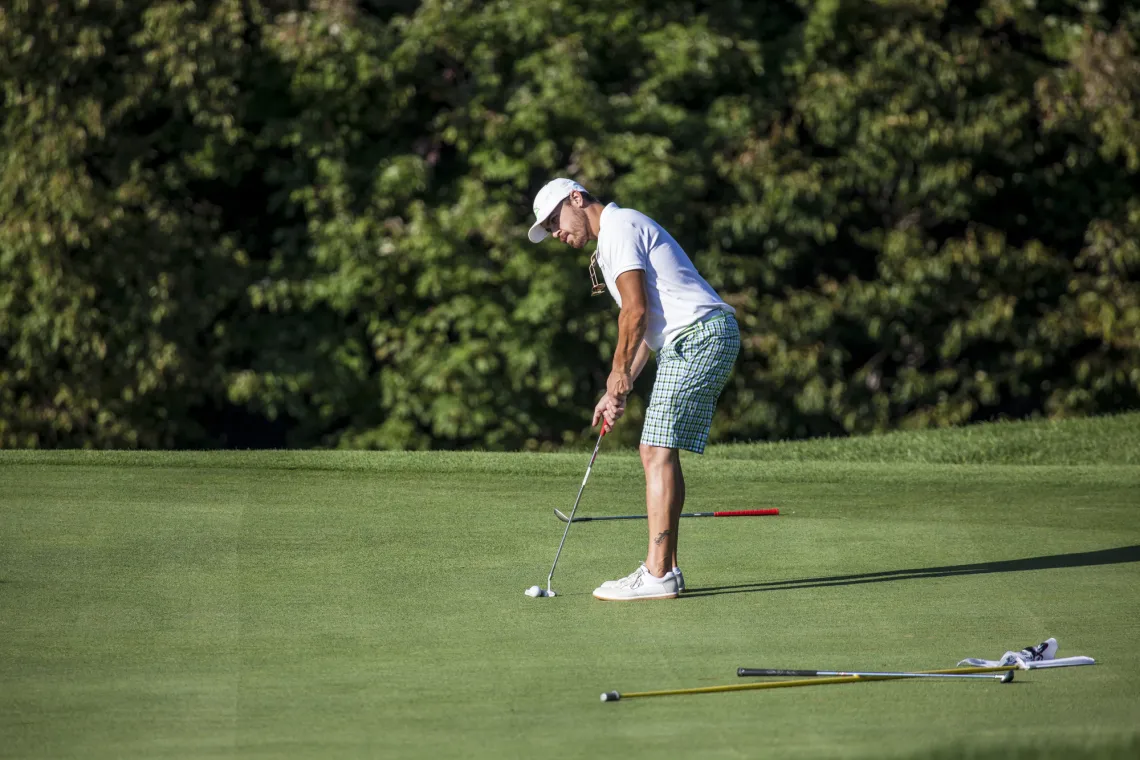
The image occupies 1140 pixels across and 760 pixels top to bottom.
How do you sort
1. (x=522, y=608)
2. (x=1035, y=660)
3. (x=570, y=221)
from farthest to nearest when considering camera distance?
(x=570, y=221)
(x=522, y=608)
(x=1035, y=660)

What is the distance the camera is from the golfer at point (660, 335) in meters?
4.95

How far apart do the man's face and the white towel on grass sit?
6.56 ft

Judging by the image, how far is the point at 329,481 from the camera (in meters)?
6.89

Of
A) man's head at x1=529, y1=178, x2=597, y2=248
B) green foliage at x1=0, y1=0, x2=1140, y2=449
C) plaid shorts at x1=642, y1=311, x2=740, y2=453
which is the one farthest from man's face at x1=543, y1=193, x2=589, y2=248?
green foliage at x1=0, y1=0, x2=1140, y2=449

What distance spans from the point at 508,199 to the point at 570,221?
868 centimetres

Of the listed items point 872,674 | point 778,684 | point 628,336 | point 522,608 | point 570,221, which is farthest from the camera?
point 570,221

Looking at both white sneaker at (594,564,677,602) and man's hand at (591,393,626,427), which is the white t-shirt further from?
white sneaker at (594,564,677,602)

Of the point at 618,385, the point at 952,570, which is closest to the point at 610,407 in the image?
the point at 618,385

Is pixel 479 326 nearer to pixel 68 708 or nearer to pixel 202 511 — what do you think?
pixel 202 511

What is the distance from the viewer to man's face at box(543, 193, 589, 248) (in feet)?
16.8

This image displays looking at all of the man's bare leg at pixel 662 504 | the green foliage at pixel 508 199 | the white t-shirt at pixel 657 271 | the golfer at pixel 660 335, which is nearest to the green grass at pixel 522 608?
the man's bare leg at pixel 662 504

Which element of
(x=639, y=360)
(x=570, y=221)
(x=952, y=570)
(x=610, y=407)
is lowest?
(x=952, y=570)

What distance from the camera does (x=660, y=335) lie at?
513cm

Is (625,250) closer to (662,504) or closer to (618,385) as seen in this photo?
(618,385)
